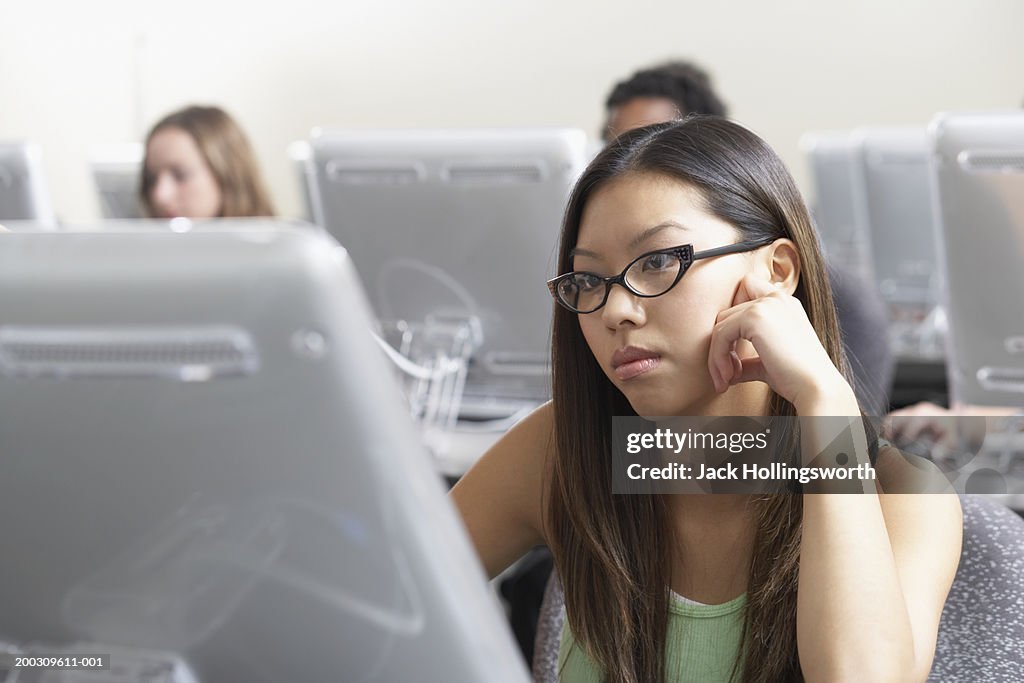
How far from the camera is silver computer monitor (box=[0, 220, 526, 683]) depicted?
485mm

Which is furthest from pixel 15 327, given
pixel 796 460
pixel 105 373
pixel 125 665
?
pixel 796 460

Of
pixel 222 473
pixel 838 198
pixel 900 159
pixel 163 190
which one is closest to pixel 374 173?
pixel 163 190

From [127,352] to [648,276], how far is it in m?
0.54

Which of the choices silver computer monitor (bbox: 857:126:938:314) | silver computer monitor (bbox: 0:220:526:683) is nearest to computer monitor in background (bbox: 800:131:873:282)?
silver computer monitor (bbox: 857:126:938:314)

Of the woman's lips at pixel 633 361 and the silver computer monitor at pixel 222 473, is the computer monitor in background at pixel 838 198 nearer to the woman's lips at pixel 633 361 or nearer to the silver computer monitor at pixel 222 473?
the woman's lips at pixel 633 361

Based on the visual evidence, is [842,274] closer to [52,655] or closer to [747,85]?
[52,655]

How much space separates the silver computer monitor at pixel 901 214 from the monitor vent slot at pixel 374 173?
1218 mm

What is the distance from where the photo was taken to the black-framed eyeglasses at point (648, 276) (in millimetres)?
969

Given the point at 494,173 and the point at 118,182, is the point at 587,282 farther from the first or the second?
the point at 118,182

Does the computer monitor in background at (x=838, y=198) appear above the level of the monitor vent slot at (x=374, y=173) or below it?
below

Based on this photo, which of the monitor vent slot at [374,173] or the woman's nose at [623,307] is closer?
the woman's nose at [623,307]

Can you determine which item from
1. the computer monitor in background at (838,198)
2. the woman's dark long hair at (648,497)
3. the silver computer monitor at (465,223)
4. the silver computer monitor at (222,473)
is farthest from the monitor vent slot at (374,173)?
A: the computer monitor in background at (838,198)

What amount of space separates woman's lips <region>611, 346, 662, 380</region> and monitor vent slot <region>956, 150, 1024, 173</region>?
2.80 ft

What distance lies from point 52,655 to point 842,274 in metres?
1.58
